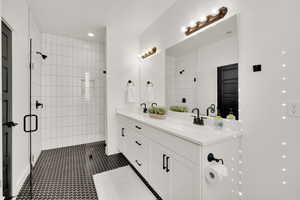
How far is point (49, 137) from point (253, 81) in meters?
Result: 3.93

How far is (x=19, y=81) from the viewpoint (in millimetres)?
1822

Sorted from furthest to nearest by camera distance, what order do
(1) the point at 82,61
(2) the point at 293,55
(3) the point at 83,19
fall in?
(1) the point at 82,61, (3) the point at 83,19, (2) the point at 293,55

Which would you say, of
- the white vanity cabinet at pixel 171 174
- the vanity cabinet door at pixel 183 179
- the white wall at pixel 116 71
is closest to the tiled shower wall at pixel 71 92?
the white wall at pixel 116 71

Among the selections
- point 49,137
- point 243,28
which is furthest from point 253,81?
point 49,137

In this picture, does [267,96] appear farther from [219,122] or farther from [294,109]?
[219,122]

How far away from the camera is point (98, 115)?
12.5 feet

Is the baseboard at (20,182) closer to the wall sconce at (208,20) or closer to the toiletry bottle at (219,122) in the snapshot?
the toiletry bottle at (219,122)

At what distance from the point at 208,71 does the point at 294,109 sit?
869 millimetres

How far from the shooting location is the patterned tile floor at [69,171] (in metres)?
1.75

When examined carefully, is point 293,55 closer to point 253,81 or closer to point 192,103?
point 253,81

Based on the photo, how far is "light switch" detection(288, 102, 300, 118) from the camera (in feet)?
3.24

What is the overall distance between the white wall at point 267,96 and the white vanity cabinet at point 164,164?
22 cm

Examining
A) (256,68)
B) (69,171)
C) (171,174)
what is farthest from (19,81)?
(256,68)

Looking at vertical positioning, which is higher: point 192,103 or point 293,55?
point 293,55
